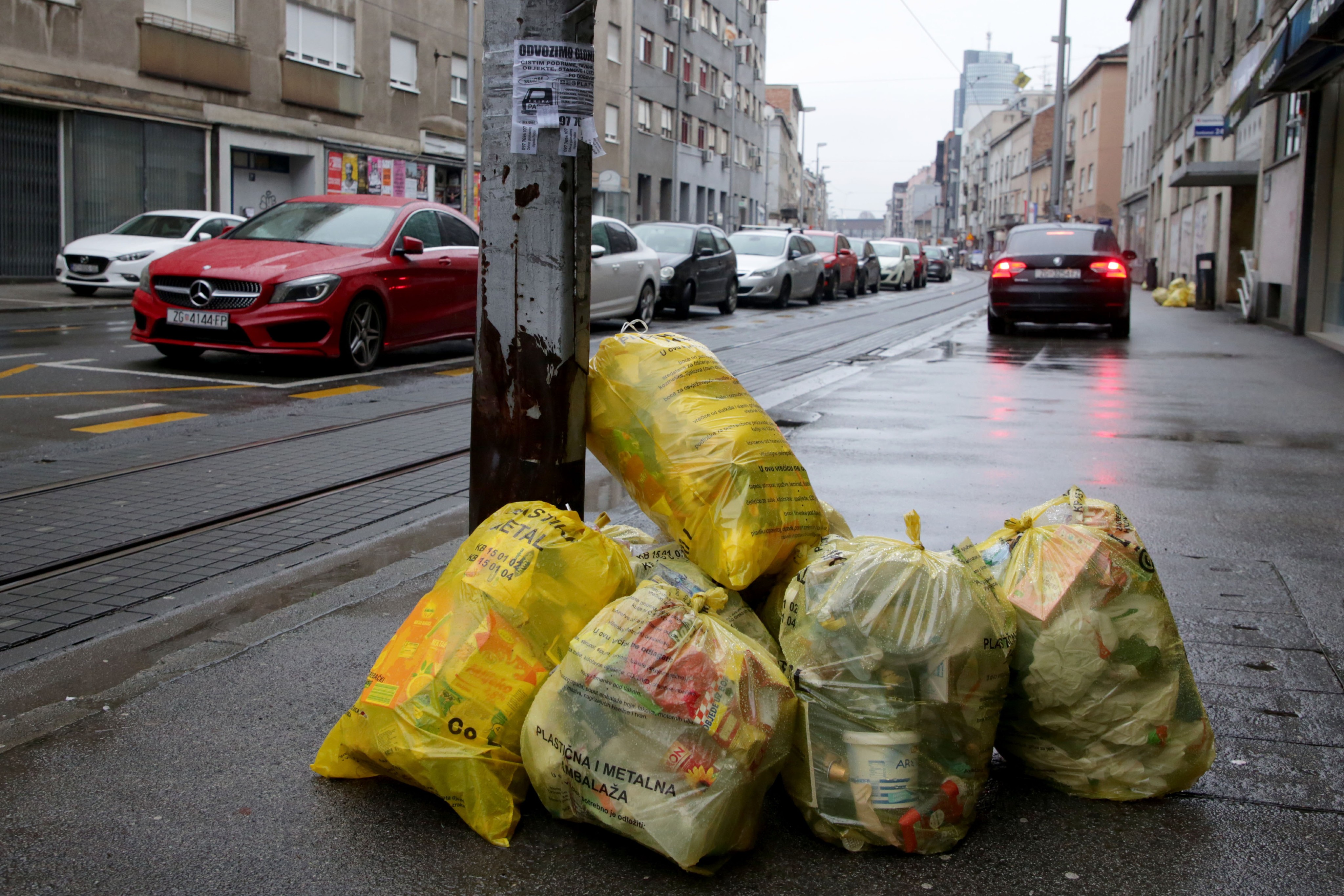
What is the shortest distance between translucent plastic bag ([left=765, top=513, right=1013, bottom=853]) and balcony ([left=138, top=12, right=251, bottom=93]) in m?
25.1

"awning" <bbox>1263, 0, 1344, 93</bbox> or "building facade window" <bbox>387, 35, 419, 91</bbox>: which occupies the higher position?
"building facade window" <bbox>387, 35, 419, 91</bbox>

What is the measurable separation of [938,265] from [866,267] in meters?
19.0

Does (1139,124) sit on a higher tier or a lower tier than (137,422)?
higher

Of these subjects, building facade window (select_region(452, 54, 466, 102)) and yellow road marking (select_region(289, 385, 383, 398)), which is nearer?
yellow road marking (select_region(289, 385, 383, 398))

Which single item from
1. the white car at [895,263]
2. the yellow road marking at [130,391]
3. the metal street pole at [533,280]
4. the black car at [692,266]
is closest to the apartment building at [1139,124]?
the white car at [895,263]

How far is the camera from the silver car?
80.4ft

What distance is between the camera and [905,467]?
7191mm

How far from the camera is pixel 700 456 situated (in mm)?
3346

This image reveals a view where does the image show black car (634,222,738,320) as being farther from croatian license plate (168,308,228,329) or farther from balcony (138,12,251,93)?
balcony (138,12,251,93)

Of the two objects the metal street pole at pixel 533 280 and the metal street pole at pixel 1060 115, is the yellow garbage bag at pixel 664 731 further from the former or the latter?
the metal street pole at pixel 1060 115

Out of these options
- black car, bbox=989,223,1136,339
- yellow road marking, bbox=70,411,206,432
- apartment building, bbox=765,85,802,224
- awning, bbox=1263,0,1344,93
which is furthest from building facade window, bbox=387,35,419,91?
apartment building, bbox=765,85,802,224

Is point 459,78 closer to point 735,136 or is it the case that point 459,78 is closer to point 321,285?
point 321,285

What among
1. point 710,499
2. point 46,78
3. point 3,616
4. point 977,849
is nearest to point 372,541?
point 3,616

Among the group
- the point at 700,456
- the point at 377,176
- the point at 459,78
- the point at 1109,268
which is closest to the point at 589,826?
the point at 700,456
